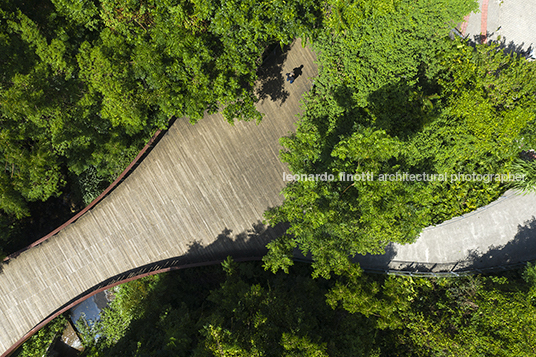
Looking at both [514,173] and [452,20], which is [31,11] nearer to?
[452,20]

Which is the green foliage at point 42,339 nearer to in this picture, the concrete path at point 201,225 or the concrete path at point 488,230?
the concrete path at point 201,225

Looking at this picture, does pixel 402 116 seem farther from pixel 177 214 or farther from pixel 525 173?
pixel 177 214

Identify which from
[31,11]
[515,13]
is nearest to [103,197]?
[31,11]

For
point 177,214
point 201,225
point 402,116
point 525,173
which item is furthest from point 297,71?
point 525,173

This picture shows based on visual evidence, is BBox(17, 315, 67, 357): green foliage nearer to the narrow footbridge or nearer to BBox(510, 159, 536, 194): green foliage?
the narrow footbridge

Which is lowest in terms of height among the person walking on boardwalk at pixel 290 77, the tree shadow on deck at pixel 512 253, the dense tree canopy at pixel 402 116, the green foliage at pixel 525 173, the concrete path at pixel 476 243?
the tree shadow on deck at pixel 512 253

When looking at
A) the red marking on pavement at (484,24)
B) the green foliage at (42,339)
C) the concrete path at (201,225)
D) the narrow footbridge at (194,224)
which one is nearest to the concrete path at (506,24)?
the red marking on pavement at (484,24)
